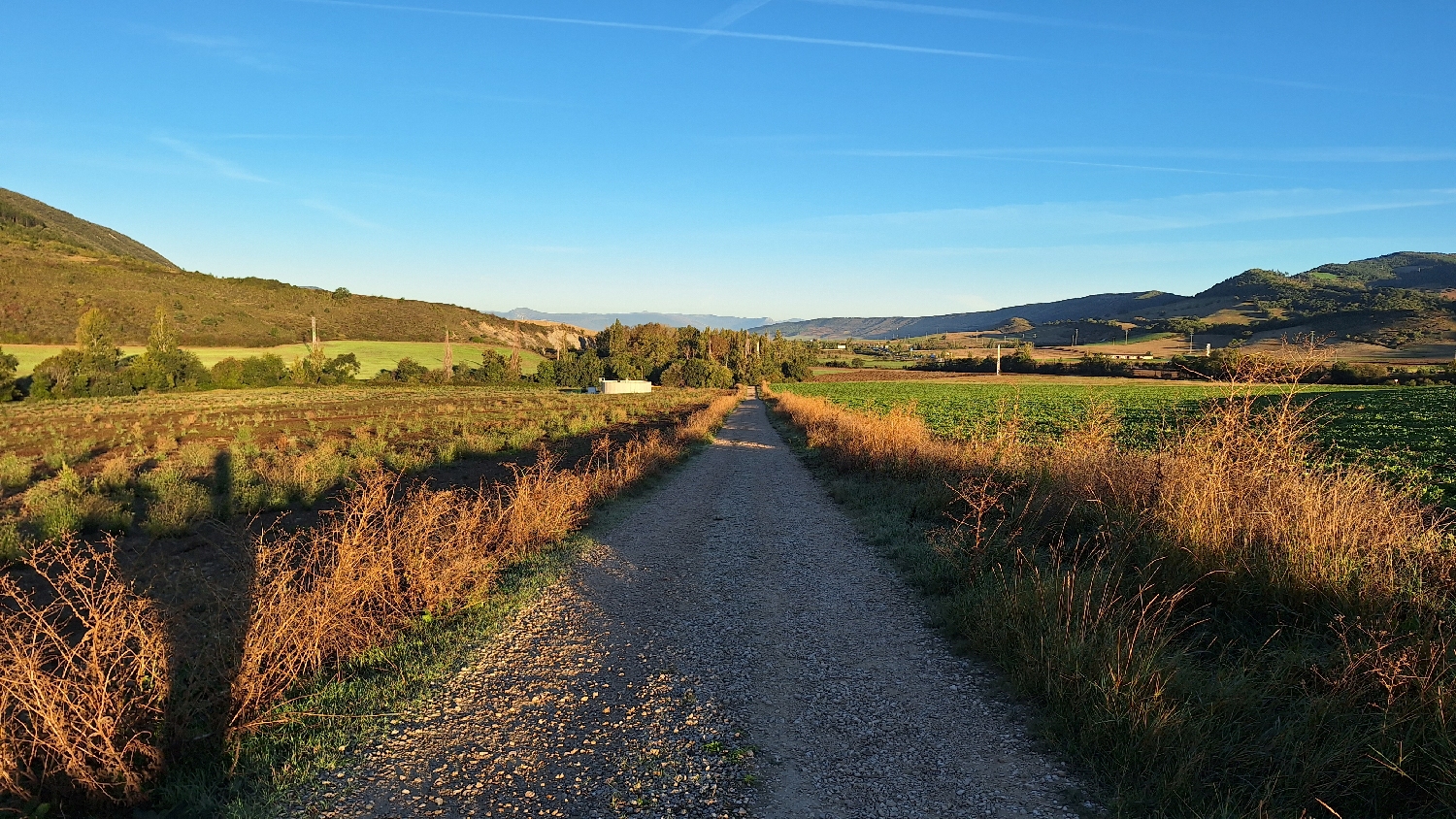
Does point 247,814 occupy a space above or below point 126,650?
below

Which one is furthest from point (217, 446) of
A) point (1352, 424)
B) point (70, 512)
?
point (1352, 424)

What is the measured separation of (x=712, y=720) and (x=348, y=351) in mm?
86130

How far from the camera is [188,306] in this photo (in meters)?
83.3

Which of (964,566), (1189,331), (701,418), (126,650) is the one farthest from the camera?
(1189,331)

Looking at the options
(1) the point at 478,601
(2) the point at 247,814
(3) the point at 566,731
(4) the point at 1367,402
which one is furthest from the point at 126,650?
(4) the point at 1367,402

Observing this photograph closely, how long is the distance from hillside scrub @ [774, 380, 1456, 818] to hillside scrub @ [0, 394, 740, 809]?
5.03 meters

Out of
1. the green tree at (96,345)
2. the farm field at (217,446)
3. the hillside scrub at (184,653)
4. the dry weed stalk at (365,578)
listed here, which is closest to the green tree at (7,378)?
the green tree at (96,345)

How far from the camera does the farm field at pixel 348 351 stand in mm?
59031

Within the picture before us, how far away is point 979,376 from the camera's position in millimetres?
87875

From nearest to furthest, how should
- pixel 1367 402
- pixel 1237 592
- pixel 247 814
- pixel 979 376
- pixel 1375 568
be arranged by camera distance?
pixel 247 814 → pixel 1375 568 → pixel 1237 592 → pixel 1367 402 → pixel 979 376

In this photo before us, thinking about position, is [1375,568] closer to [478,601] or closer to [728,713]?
[728,713]

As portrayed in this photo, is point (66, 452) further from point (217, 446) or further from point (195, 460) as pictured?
point (195, 460)

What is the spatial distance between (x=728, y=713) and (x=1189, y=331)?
150893 millimetres

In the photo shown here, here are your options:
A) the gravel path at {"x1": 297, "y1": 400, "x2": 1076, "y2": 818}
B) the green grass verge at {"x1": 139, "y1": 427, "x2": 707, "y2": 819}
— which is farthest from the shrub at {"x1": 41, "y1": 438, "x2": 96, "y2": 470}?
the gravel path at {"x1": 297, "y1": 400, "x2": 1076, "y2": 818}
